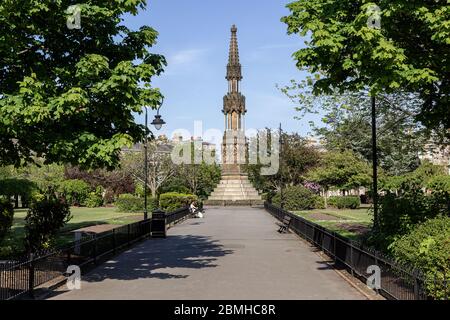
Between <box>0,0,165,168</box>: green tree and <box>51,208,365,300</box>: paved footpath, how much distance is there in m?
3.21

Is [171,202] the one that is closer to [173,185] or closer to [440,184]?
[173,185]

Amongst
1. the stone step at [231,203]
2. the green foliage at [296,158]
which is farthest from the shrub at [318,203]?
the stone step at [231,203]

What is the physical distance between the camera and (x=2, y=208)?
1803 cm

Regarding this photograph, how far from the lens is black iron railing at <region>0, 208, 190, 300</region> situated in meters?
11.4

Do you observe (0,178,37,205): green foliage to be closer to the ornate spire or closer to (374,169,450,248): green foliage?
the ornate spire

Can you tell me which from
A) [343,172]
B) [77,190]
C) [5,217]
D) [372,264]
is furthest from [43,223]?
[77,190]

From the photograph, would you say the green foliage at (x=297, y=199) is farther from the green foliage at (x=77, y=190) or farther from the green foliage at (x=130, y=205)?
the green foliage at (x=77, y=190)

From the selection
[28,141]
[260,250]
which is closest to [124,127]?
[28,141]

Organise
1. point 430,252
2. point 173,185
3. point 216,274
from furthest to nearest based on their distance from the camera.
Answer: point 173,185 → point 216,274 → point 430,252

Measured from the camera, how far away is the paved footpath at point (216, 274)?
466 inches

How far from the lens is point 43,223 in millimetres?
17281

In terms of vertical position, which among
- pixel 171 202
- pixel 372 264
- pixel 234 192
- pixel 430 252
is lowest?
pixel 372 264

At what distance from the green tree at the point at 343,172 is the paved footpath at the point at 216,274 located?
32.6 m

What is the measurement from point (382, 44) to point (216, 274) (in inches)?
303
